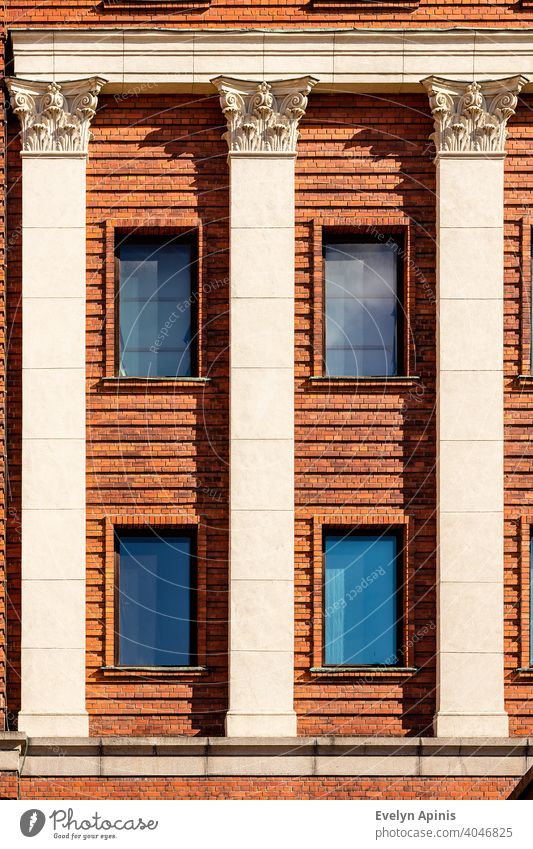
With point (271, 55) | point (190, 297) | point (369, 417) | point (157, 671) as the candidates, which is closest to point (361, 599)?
point (369, 417)

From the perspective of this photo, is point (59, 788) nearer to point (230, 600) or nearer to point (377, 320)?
point (230, 600)

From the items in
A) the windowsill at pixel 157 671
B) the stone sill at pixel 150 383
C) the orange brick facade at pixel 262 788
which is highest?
the stone sill at pixel 150 383

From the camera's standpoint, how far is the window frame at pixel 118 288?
19.9 meters

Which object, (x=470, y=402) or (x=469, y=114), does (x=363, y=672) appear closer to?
(x=470, y=402)

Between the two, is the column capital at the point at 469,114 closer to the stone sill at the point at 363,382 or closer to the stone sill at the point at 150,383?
the stone sill at the point at 363,382

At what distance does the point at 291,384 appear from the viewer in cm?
1970

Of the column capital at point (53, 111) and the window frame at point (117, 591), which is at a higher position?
the column capital at point (53, 111)

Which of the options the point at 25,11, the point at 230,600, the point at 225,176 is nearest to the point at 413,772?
the point at 230,600

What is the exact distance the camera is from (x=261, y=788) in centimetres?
1900

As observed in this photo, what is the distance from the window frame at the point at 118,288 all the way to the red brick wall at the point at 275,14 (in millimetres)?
2966

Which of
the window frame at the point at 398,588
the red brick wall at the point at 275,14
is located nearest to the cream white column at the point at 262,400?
the window frame at the point at 398,588

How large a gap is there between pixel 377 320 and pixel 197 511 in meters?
3.93

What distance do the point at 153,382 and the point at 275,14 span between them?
226 inches

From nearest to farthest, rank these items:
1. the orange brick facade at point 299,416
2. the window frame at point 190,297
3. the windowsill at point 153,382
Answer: the orange brick facade at point 299,416 → the windowsill at point 153,382 → the window frame at point 190,297
